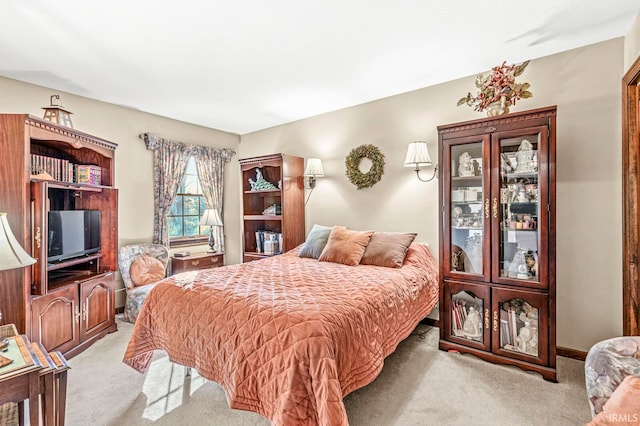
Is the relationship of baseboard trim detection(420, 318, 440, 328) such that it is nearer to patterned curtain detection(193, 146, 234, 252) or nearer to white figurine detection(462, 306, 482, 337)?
Answer: white figurine detection(462, 306, 482, 337)

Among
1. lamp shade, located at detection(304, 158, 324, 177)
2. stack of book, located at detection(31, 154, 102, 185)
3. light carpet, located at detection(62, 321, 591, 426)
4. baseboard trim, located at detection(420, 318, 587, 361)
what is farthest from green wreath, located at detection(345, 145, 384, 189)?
stack of book, located at detection(31, 154, 102, 185)

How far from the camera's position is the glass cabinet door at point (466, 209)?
2668 mm

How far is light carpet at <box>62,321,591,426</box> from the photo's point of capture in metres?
1.91

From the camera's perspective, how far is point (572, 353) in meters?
2.66

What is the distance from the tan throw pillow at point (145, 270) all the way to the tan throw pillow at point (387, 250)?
258 cm

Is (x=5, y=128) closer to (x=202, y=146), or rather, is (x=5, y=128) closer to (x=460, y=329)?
(x=202, y=146)

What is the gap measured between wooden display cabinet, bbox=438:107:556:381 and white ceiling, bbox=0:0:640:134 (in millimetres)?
681

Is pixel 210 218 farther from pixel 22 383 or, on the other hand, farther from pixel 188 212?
pixel 22 383

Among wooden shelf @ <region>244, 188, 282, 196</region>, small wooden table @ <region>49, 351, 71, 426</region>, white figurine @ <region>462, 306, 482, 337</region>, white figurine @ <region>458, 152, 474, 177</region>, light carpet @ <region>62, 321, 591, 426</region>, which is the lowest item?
light carpet @ <region>62, 321, 591, 426</region>

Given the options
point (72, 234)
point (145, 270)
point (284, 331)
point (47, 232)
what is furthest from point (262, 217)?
point (284, 331)

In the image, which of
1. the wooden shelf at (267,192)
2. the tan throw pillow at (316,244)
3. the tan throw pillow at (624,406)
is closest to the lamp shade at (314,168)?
the wooden shelf at (267,192)

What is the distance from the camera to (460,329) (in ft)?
9.15

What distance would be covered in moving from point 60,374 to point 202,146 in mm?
3923

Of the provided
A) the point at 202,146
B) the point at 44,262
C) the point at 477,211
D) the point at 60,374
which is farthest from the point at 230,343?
the point at 202,146
